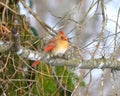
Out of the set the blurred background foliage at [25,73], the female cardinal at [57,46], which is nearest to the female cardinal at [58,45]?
the female cardinal at [57,46]

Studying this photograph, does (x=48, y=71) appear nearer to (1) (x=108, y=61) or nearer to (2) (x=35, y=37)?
(2) (x=35, y=37)

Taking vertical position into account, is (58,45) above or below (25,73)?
above

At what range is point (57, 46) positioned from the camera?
3.05m

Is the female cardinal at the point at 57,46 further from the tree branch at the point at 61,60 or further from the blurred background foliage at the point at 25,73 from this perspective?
the blurred background foliage at the point at 25,73

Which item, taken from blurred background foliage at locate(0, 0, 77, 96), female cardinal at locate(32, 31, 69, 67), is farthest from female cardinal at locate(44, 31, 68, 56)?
blurred background foliage at locate(0, 0, 77, 96)

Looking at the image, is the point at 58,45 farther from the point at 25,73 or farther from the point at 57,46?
the point at 25,73

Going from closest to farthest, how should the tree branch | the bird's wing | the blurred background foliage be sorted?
the tree branch
the bird's wing
the blurred background foliage

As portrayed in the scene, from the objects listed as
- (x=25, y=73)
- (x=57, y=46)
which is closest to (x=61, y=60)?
(x=57, y=46)

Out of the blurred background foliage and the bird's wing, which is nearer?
the bird's wing

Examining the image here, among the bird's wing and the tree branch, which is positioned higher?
the bird's wing

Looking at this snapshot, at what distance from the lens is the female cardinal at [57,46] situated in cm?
304

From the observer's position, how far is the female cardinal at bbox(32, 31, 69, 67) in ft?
9.96

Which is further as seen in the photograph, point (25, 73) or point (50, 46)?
point (25, 73)

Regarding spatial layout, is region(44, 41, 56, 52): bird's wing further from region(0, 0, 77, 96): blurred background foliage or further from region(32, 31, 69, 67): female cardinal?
region(0, 0, 77, 96): blurred background foliage
